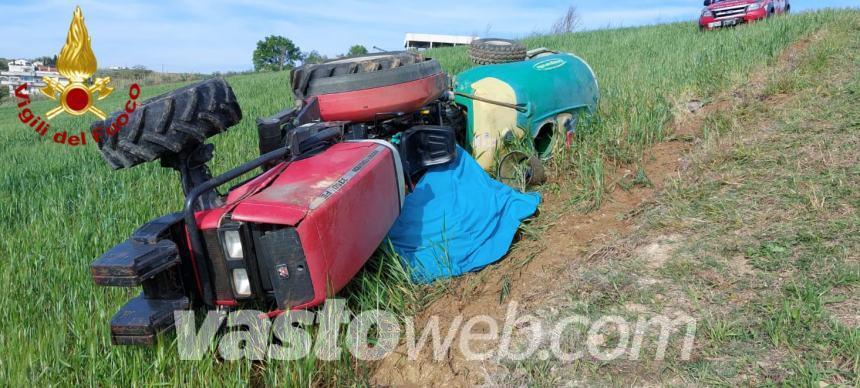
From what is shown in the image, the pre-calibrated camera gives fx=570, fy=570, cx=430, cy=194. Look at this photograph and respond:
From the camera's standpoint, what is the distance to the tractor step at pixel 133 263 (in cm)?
174

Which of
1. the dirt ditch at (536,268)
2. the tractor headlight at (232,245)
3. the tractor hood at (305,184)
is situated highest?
the tractor hood at (305,184)

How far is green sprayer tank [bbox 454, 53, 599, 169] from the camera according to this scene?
4309 millimetres

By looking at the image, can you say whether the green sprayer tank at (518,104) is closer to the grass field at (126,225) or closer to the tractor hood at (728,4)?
the grass field at (126,225)

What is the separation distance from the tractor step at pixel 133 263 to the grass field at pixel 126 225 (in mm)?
299

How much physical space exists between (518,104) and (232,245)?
9.27 feet

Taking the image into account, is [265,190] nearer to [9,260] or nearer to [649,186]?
[9,260]

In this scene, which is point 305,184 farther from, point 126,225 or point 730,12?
point 730,12

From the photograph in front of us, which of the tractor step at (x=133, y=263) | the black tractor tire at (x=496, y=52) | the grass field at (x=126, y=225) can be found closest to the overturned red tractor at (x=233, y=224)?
the tractor step at (x=133, y=263)

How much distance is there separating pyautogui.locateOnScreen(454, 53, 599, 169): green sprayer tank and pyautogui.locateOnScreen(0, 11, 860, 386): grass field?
0.29 meters

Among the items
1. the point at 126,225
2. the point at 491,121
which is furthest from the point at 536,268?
the point at 126,225

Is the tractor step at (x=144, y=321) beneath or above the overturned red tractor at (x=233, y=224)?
beneath

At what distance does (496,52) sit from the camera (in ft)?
17.4

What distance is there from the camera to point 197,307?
2150mm

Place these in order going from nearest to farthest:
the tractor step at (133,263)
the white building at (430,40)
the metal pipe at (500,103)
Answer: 1. the tractor step at (133,263)
2. the metal pipe at (500,103)
3. the white building at (430,40)
